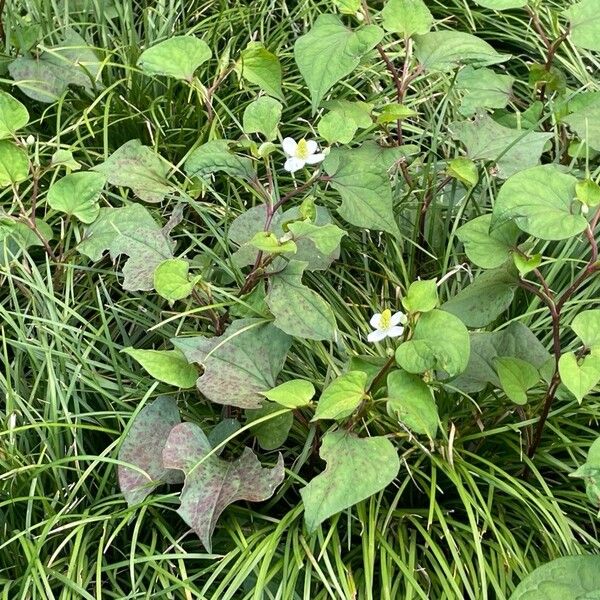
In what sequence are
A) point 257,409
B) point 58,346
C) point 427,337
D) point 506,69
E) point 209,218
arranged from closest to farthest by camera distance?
point 427,337 < point 257,409 < point 58,346 < point 209,218 < point 506,69

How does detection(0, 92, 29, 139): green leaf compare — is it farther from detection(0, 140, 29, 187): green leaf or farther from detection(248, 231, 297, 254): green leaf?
detection(248, 231, 297, 254): green leaf

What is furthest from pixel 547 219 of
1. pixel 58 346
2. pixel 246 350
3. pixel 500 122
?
pixel 58 346

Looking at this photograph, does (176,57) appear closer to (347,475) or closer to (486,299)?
(486,299)

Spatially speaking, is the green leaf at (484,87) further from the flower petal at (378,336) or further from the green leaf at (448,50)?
the flower petal at (378,336)

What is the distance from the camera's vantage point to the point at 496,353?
1.61m

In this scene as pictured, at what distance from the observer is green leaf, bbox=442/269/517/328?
1543 mm

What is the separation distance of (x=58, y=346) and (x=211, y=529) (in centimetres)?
45

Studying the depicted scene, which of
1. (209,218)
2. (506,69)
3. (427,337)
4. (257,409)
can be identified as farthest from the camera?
(506,69)

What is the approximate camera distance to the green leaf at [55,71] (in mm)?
2152

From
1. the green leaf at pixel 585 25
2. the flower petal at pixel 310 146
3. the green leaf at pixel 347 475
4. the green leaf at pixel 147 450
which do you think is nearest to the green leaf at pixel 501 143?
the green leaf at pixel 585 25

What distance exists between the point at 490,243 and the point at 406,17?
54 cm

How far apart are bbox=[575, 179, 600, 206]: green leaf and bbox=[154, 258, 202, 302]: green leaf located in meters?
0.60

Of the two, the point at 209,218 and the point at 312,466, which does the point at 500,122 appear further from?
the point at 312,466

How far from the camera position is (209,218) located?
1.90 metres
